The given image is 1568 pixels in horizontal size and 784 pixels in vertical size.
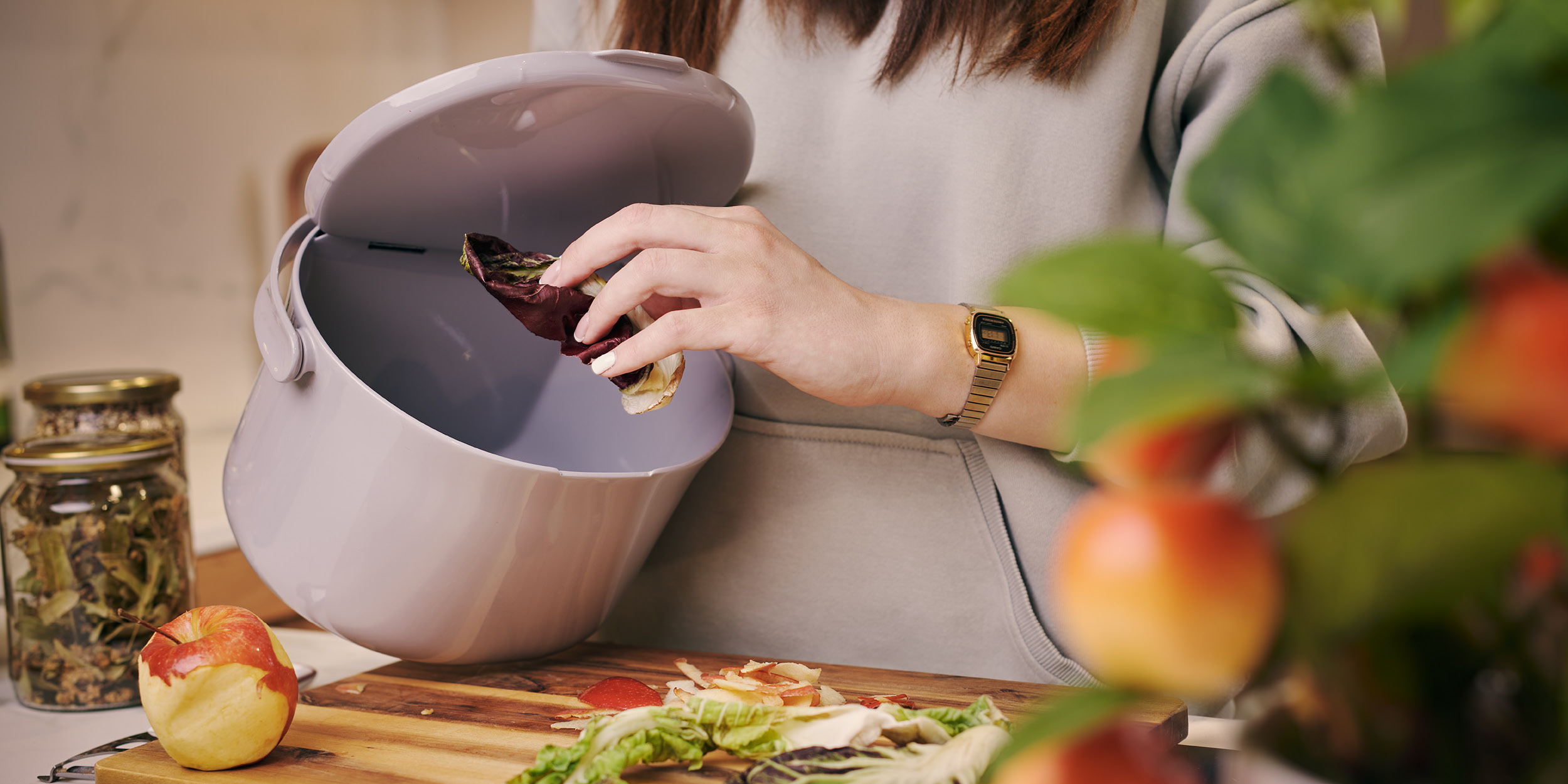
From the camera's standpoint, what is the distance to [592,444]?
91 cm

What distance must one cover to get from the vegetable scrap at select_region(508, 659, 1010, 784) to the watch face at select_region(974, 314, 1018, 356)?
226 mm

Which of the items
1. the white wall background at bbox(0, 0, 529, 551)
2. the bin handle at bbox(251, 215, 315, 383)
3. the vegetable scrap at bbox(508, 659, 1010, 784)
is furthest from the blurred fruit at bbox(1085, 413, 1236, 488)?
the white wall background at bbox(0, 0, 529, 551)

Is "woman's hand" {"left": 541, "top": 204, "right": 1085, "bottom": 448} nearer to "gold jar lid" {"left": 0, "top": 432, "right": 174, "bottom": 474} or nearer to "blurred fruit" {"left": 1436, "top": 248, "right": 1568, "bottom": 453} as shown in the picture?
"gold jar lid" {"left": 0, "top": 432, "right": 174, "bottom": 474}

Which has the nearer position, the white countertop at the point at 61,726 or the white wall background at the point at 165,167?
the white countertop at the point at 61,726

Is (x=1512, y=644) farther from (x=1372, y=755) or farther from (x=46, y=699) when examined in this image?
(x=46, y=699)

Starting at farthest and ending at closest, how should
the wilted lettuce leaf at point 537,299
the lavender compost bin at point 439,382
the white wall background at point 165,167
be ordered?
the white wall background at point 165,167 → the wilted lettuce leaf at point 537,299 → the lavender compost bin at point 439,382

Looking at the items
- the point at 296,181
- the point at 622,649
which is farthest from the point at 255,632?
the point at 296,181

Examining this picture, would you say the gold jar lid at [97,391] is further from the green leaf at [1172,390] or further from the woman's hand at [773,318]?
the green leaf at [1172,390]

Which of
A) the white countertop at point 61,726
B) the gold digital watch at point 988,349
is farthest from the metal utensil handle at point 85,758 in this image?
the gold digital watch at point 988,349

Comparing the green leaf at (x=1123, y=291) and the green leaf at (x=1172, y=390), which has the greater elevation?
the green leaf at (x=1123, y=291)

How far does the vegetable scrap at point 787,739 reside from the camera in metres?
0.50

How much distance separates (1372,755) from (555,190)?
0.69 m

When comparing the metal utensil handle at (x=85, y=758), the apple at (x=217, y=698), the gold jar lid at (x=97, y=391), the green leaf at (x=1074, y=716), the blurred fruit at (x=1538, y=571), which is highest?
the blurred fruit at (x=1538, y=571)

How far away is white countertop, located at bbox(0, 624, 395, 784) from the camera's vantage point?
67 centimetres
